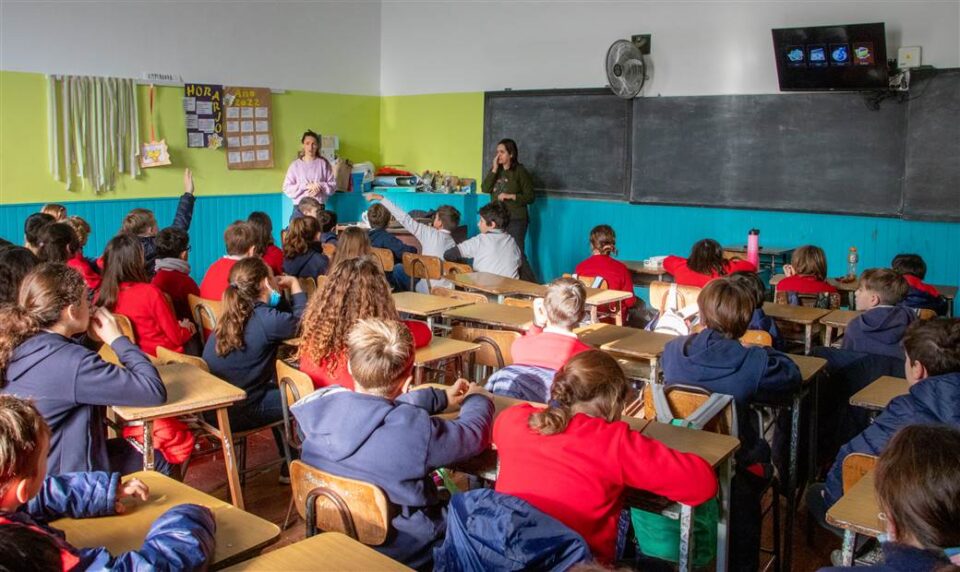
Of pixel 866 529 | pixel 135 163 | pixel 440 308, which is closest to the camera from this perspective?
pixel 866 529

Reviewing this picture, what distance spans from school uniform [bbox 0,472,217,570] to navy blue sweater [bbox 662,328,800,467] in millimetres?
2124

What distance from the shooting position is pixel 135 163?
8.54m

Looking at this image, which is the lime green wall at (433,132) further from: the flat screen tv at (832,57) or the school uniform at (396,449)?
the school uniform at (396,449)

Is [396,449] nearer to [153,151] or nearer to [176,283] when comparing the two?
[176,283]

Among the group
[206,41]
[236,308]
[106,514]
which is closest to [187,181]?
[206,41]

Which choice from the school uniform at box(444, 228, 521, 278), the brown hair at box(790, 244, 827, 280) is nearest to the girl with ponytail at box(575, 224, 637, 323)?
the school uniform at box(444, 228, 521, 278)

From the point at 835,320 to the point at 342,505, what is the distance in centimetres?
348

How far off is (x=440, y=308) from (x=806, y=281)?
7.67 feet

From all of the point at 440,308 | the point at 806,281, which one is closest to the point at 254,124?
the point at 440,308

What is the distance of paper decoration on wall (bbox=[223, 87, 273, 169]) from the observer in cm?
931

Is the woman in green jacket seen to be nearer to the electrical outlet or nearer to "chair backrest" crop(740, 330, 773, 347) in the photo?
the electrical outlet

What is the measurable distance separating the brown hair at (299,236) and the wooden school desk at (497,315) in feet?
4.79

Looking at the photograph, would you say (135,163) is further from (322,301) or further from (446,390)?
(446,390)

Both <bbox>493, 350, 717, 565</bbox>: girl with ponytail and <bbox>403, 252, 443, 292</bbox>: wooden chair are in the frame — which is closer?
<bbox>493, 350, 717, 565</bbox>: girl with ponytail
